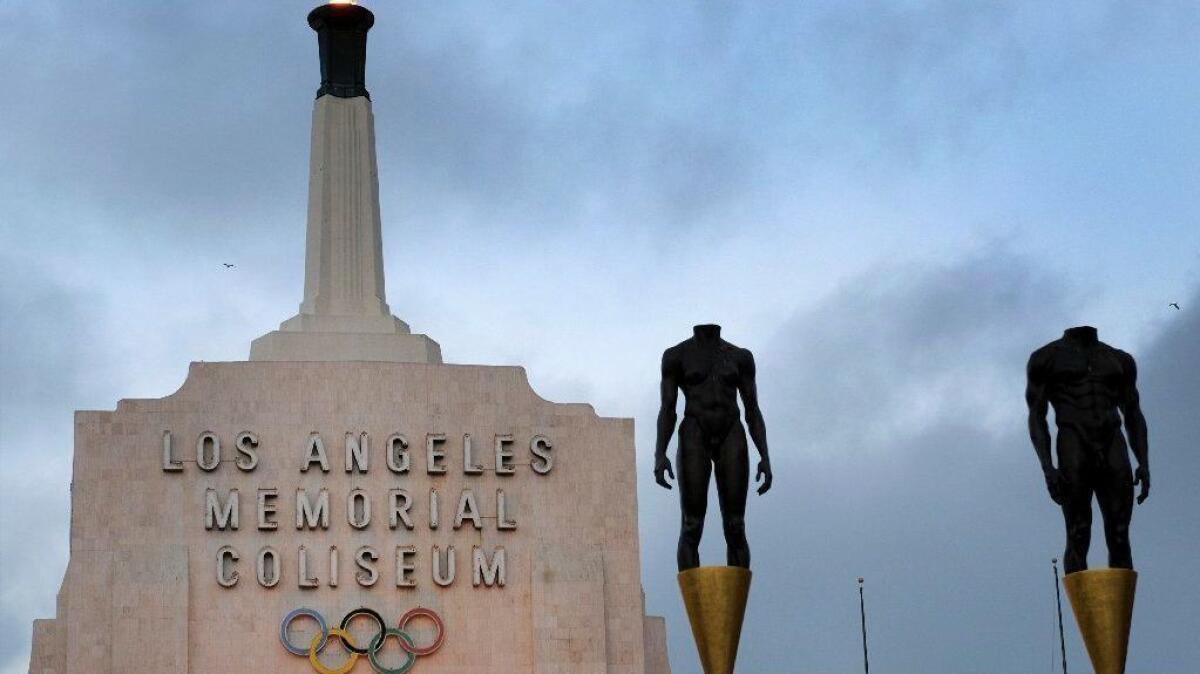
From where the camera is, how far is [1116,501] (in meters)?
25.6

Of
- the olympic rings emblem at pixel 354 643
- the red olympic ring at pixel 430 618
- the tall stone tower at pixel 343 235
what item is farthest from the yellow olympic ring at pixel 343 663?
the tall stone tower at pixel 343 235

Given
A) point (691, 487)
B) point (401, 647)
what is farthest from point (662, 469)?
point (401, 647)

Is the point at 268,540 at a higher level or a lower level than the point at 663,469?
higher

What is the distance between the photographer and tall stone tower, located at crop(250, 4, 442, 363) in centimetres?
4631

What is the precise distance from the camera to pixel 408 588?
Answer: 148ft

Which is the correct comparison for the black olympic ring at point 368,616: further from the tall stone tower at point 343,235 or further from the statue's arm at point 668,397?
the statue's arm at point 668,397

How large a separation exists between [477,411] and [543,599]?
3.80 meters

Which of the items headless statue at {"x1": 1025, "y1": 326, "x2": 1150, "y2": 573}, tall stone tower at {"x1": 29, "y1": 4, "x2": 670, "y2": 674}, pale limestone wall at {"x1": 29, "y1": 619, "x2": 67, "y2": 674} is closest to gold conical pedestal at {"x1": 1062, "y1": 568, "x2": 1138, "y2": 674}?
headless statue at {"x1": 1025, "y1": 326, "x2": 1150, "y2": 573}

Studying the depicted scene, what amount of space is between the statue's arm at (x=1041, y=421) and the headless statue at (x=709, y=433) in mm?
2942

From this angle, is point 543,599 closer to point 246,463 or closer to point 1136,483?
point 246,463

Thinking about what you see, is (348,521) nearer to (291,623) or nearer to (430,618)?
(291,623)

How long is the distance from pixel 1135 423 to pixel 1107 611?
2177 millimetres

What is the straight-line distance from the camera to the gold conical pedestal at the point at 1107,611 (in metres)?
25.1

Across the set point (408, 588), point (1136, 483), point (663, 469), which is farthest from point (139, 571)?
point (1136, 483)
